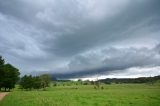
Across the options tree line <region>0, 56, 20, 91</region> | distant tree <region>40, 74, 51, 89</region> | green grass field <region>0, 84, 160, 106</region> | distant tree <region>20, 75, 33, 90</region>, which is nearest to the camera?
green grass field <region>0, 84, 160, 106</region>

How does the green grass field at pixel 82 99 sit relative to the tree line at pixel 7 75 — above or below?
below

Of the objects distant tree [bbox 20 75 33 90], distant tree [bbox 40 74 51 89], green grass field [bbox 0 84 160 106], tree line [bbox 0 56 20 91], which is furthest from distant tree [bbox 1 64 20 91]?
distant tree [bbox 40 74 51 89]

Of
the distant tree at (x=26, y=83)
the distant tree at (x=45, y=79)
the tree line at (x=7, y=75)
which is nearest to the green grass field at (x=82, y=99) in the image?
the tree line at (x=7, y=75)

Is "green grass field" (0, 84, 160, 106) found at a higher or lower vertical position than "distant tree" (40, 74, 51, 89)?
lower

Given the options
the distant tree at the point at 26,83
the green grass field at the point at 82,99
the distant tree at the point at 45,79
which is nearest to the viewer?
the green grass field at the point at 82,99

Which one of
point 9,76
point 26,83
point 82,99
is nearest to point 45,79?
point 26,83

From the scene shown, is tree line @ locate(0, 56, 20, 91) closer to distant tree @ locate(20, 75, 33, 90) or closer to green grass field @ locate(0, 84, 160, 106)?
distant tree @ locate(20, 75, 33, 90)

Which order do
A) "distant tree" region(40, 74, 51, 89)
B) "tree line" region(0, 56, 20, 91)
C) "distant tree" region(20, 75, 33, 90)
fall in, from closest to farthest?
"tree line" region(0, 56, 20, 91), "distant tree" region(20, 75, 33, 90), "distant tree" region(40, 74, 51, 89)

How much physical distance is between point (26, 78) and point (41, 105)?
100273 mm

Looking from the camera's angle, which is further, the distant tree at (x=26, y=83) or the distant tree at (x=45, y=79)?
the distant tree at (x=45, y=79)

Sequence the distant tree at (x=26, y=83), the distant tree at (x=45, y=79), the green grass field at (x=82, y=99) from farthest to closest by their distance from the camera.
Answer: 1. the distant tree at (x=45, y=79)
2. the distant tree at (x=26, y=83)
3. the green grass field at (x=82, y=99)

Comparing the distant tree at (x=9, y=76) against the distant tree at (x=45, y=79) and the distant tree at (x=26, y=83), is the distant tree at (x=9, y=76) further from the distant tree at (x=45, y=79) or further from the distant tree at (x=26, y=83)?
the distant tree at (x=45, y=79)

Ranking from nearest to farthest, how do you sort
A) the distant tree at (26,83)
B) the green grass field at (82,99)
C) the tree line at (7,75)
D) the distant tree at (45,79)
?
1. the green grass field at (82,99)
2. the tree line at (7,75)
3. the distant tree at (26,83)
4. the distant tree at (45,79)

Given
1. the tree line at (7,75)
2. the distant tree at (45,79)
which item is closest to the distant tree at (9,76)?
the tree line at (7,75)
